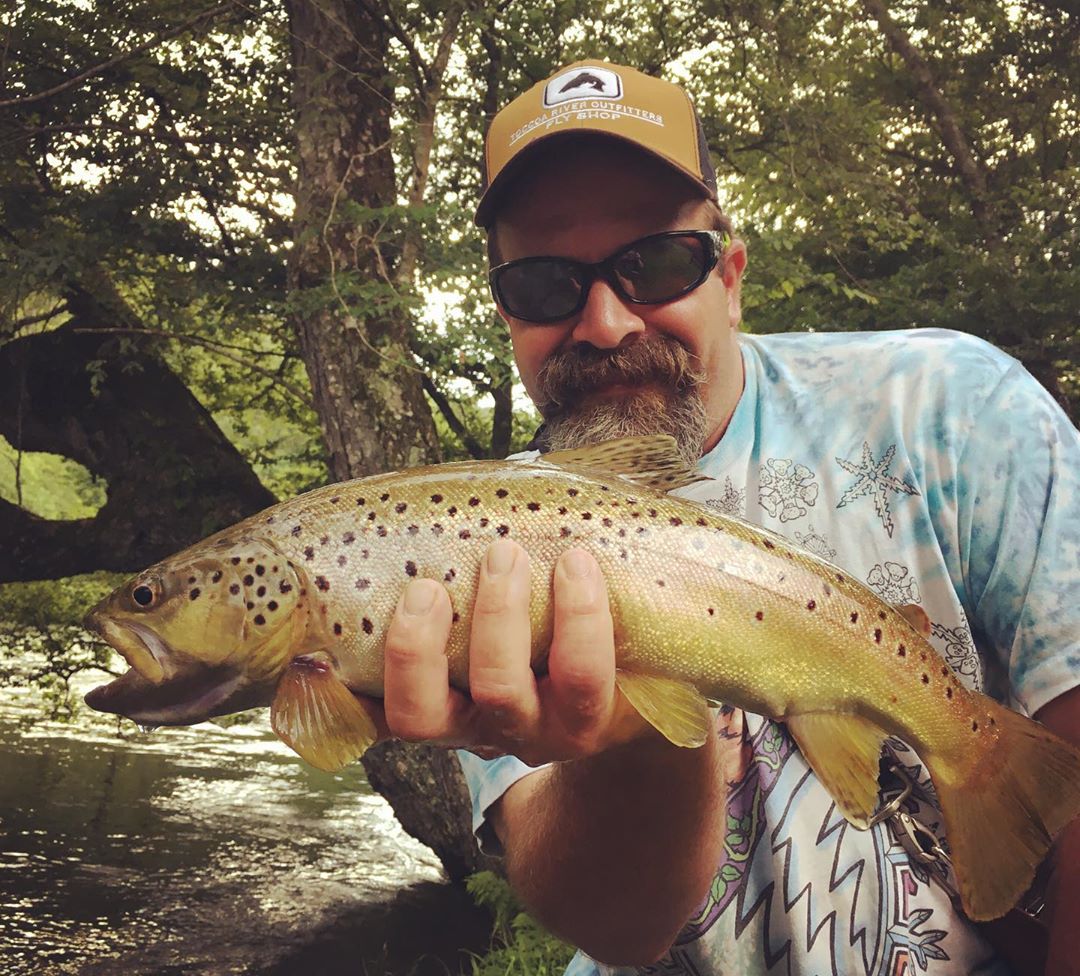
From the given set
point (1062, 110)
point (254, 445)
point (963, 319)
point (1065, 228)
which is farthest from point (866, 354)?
point (1062, 110)

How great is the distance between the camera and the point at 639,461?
6.89 feet

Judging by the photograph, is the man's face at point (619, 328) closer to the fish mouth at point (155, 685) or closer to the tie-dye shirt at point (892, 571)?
the tie-dye shirt at point (892, 571)

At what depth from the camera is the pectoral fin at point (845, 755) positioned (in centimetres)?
196

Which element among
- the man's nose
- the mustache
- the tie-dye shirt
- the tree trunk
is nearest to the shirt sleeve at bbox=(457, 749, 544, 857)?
the tie-dye shirt

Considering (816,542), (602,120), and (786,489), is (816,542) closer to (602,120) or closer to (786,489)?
(786,489)

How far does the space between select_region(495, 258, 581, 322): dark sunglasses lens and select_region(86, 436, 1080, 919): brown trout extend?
3.66 ft

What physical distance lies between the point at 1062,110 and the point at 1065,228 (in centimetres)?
358

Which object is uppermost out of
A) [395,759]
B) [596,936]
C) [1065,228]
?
[1065,228]

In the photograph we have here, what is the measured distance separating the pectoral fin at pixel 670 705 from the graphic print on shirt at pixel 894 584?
0.90m

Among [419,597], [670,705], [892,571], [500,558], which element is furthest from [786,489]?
[419,597]

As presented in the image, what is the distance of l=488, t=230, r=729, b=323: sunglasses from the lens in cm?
292

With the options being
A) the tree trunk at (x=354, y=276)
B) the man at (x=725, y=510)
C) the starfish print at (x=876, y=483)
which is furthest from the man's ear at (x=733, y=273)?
the tree trunk at (x=354, y=276)

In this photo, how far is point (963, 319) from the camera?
8945 mm

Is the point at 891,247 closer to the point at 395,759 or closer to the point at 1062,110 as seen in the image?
the point at 1062,110
